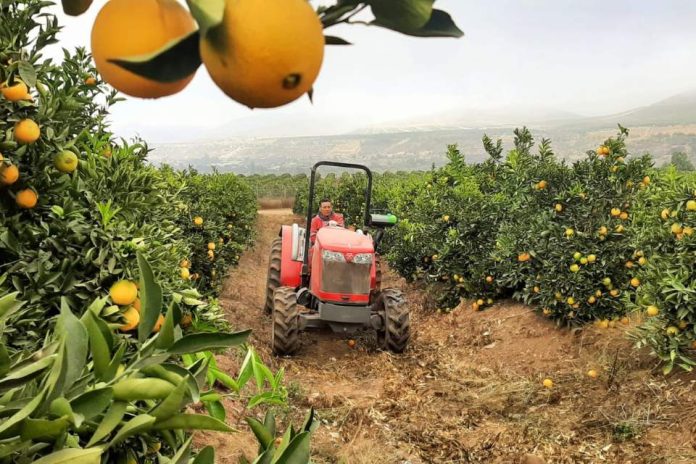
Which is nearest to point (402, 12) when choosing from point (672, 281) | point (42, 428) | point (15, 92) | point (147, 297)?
point (147, 297)

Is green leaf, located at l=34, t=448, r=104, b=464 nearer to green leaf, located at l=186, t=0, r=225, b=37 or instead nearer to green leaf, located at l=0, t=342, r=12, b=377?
green leaf, located at l=0, t=342, r=12, b=377

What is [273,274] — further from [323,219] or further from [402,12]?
[402,12]

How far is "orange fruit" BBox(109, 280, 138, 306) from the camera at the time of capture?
2.14 m

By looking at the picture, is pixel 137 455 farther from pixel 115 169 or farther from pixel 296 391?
pixel 296 391

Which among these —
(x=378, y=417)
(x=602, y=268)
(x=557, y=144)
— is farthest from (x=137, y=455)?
(x=557, y=144)

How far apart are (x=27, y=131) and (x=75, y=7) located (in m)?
1.72

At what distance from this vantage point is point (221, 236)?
352 inches

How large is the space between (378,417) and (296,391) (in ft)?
2.55

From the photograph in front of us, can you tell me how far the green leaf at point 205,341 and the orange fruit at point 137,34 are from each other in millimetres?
783

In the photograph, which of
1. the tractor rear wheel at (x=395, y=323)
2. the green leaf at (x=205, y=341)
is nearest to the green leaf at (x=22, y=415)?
the green leaf at (x=205, y=341)

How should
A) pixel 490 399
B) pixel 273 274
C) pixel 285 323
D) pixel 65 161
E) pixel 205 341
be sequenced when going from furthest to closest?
pixel 273 274
pixel 285 323
pixel 490 399
pixel 65 161
pixel 205 341

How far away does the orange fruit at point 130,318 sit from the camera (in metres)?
2.06

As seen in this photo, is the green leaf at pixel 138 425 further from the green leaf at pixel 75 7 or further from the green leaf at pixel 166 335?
the green leaf at pixel 75 7

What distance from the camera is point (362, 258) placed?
19.2 ft
